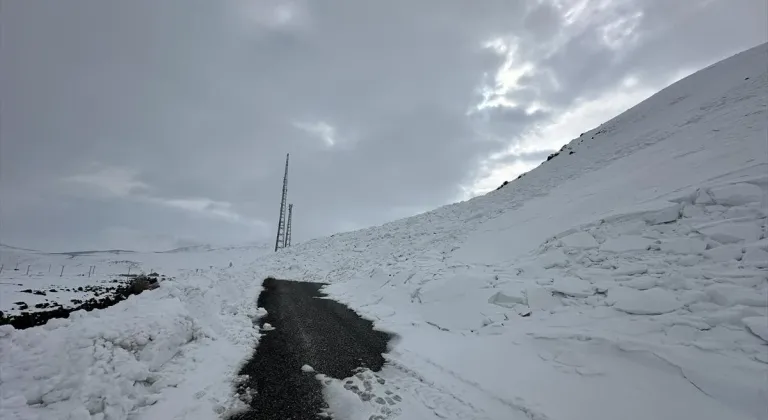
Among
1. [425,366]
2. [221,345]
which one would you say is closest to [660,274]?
[425,366]

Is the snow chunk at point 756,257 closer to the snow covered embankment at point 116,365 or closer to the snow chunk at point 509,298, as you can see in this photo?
the snow chunk at point 509,298

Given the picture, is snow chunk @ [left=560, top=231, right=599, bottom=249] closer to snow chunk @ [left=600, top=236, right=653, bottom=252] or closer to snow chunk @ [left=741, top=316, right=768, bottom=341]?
snow chunk @ [left=600, top=236, right=653, bottom=252]

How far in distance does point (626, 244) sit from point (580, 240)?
4.97 ft

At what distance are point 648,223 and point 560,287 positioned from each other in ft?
11.1

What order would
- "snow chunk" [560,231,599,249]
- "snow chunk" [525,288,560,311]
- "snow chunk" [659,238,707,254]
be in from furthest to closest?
1. "snow chunk" [560,231,599,249]
2. "snow chunk" [525,288,560,311]
3. "snow chunk" [659,238,707,254]

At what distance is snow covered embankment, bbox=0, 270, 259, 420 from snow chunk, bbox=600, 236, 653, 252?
396 inches

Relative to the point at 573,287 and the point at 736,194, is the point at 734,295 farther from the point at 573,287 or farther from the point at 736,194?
the point at 736,194

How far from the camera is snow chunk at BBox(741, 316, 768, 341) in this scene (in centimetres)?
483

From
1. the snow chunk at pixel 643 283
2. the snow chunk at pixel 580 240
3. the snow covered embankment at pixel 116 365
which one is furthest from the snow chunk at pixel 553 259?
the snow covered embankment at pixel 116 365

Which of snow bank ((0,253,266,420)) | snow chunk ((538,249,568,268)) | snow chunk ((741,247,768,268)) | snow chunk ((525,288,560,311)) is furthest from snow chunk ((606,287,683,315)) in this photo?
snow bank ((0,253,266,420))

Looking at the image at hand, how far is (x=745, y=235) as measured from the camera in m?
6.78

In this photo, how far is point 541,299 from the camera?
335 inches

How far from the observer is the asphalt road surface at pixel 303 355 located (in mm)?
5109

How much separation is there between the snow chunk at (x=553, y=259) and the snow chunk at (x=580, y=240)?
480 mm
